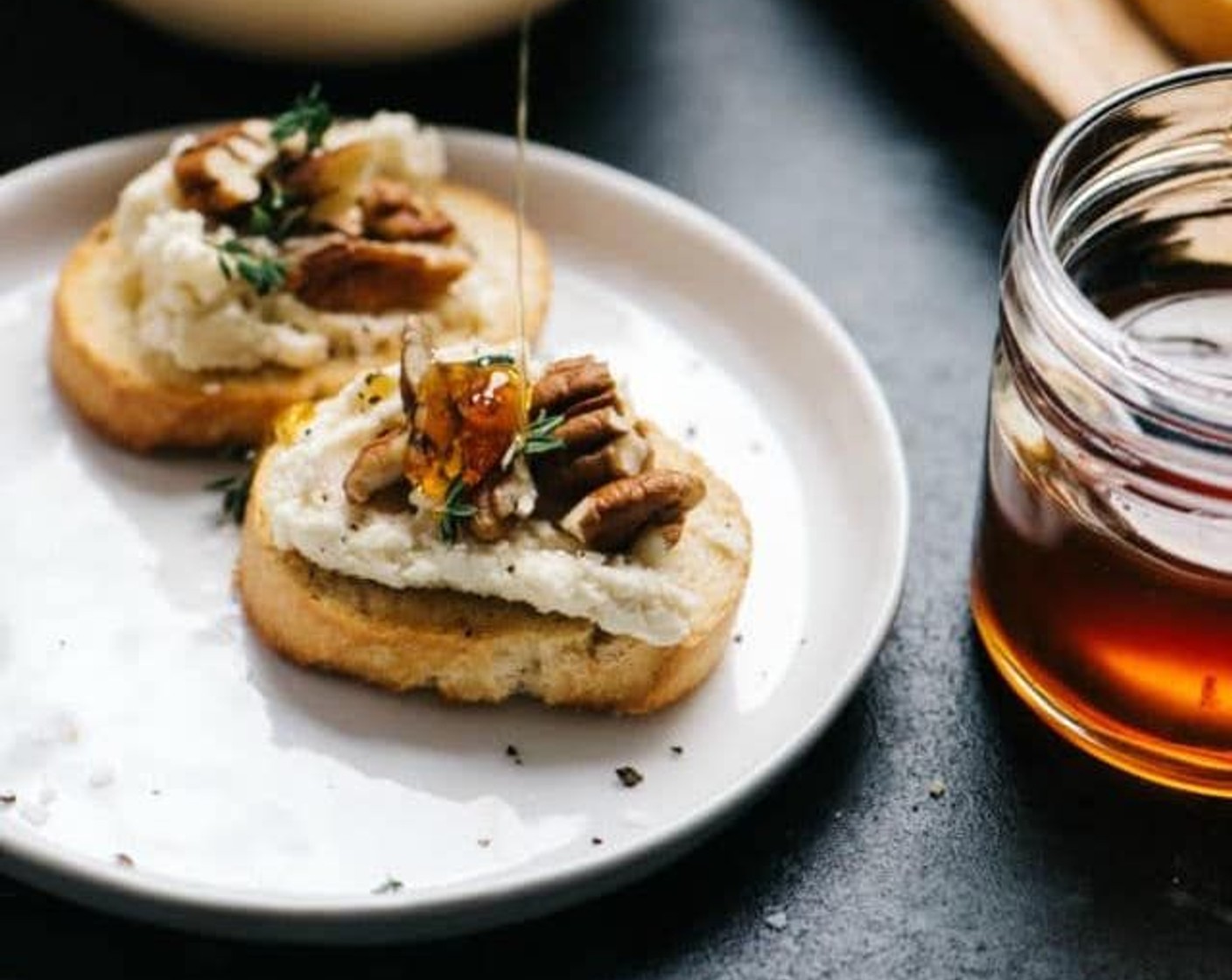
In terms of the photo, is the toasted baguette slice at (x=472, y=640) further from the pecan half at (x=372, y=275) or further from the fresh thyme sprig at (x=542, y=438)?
the pecan half at (x=372, y=275)

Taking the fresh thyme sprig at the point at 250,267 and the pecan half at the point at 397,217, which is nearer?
the fresh thyme sprig at the point at 250,267

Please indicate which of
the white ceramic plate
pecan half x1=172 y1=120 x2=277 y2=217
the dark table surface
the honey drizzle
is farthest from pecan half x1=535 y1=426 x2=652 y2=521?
pecan half x1=172 y1=120 x2=277 y2=217

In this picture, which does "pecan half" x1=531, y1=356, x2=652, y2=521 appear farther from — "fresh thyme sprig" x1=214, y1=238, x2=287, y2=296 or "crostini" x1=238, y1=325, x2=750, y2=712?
"fresh thyme sprig" x1=214, y1=238, x2=287, y2=296

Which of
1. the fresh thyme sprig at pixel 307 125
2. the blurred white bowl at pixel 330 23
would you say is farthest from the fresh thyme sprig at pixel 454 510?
the blurred white bowl at pixel 330 23

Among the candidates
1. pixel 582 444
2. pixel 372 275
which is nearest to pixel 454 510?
pixel 582 444

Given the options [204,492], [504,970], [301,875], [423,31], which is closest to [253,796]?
[301,875]
